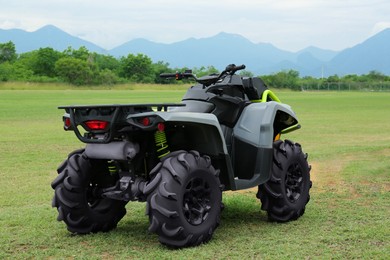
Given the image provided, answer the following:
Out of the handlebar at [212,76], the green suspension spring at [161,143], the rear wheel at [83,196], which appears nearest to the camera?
the green suspension spring at [161,143]

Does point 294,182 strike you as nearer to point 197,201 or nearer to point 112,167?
point 197,201

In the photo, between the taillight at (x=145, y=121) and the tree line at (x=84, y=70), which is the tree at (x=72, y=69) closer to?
the tree line at (x=84, y=70)

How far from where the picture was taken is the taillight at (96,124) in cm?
548

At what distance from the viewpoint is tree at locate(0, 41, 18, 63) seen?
11409 centimetres

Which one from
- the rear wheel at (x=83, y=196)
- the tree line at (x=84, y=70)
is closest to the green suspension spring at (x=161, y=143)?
the rear wheel at (x=83, y=196)

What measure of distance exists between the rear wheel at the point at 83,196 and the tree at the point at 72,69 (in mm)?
83509

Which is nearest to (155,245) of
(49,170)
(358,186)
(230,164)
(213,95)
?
(230,164)

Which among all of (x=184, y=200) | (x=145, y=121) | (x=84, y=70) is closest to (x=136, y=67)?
(x=84, y=70)

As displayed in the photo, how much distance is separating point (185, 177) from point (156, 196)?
309 mm

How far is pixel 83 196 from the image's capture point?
19.7ft

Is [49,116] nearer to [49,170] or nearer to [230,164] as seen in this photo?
[49,170]

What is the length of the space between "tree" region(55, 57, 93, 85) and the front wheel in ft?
273

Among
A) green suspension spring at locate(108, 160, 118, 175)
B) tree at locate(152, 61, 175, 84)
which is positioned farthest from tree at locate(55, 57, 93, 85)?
green suspension spring at locate(108, 160, 118, 175)

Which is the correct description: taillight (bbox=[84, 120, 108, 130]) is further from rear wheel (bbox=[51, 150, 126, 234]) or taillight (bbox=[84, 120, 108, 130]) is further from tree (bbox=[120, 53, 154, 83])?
tree (bbox=[120, 53, 154, 83])
